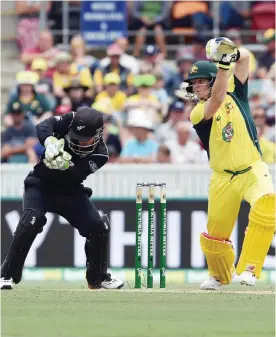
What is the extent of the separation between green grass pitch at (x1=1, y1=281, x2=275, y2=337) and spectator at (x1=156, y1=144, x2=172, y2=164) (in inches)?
216

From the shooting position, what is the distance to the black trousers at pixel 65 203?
10445 mm

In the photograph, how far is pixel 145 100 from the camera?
57.1 feet

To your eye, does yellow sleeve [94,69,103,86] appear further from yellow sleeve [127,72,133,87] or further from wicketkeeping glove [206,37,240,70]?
wicketkeeping glove [206,37,240,70]

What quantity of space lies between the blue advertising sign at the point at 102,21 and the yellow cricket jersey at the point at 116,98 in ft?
5.35

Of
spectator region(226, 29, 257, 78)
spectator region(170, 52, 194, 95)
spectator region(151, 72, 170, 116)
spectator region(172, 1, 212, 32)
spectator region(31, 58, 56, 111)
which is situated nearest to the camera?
spectator region(31, 58, 56, 111)

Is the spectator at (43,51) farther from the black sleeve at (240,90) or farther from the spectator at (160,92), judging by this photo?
the black sleeve at (240,90)

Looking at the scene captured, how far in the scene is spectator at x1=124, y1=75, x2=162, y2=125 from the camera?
1725 centimetres

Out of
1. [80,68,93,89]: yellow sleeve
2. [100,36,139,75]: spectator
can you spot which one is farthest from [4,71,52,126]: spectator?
[100,36,139,75]: spectator

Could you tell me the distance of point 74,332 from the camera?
767 centimetres

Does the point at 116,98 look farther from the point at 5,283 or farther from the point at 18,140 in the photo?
the point at 5,283

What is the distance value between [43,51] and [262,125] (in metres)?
4.48

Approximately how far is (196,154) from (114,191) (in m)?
1.35

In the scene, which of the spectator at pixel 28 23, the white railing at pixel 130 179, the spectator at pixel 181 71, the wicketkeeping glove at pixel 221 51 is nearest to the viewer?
the wicketkeeping glove at pixel 221 51

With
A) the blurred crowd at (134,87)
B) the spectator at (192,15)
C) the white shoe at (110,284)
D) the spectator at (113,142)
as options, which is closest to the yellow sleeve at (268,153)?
the blurred crowd at (134,87)
